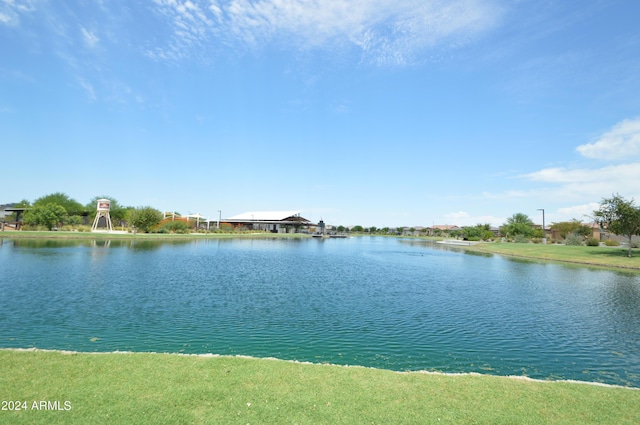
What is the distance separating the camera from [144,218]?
69.3 meters

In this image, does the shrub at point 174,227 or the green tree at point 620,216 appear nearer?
the green tree at point 620,216

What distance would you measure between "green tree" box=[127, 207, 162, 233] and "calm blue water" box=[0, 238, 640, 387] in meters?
45.6

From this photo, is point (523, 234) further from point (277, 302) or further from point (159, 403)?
point (159, 403)

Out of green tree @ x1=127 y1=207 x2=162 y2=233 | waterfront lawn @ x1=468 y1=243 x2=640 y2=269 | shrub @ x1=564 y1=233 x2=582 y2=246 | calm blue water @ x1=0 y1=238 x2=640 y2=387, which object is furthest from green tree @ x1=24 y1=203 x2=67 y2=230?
shrub @ x1=564 y1=233 x2=582 y2=246

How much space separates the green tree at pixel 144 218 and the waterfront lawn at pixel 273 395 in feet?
224

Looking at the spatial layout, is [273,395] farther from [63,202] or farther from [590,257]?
[63,202]

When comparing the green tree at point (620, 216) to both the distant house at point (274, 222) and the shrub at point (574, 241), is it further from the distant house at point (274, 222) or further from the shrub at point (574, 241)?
the distant house at point (274, 222)

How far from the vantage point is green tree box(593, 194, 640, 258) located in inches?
1532

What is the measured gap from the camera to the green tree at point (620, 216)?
3891 cm

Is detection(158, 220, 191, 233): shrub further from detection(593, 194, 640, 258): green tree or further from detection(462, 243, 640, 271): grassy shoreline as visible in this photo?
detection(593, 194, 640, 258): green tree

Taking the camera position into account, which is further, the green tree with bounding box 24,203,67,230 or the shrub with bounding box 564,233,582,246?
the green tree with bounding box 24,203,67,230

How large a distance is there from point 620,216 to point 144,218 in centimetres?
7676

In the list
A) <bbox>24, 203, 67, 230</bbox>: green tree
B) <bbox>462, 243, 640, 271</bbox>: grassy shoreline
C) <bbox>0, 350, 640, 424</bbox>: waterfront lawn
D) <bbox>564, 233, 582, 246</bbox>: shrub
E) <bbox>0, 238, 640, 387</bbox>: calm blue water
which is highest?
<bbox>24, 203, 67, 230</bbox>: green tree

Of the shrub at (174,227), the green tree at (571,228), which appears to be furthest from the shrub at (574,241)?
the shrub at (174,227)
